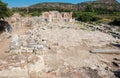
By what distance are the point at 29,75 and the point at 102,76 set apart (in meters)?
3.88

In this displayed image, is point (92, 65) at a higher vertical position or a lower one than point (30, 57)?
lower

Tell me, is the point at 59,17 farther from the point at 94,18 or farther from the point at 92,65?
the point at 92,65

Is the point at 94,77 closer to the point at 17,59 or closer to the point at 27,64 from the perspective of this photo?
the point at 27,64

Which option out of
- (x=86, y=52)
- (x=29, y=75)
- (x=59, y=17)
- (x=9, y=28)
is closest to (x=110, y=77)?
(x=29, y=75)

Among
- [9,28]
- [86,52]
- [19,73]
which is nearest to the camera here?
[19,73]

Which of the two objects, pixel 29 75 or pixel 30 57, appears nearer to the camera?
pixel 29 75

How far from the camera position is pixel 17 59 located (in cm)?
1124

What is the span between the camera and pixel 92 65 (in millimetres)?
13758

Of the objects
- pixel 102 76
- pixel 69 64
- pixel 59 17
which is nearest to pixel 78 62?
pixel 69 64

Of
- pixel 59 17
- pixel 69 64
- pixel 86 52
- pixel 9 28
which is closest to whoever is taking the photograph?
pixel 69 64

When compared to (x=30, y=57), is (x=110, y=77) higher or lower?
lower

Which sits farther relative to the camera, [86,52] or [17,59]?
[86,52]

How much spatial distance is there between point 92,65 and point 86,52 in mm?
3993

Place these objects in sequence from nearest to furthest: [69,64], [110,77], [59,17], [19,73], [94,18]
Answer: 1. [19,73]
2. [110,77]
3. [69,64]
4. [59,17]
5. [94,18]
